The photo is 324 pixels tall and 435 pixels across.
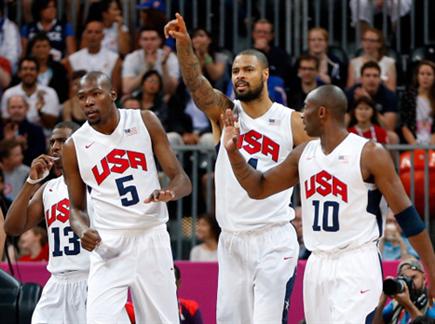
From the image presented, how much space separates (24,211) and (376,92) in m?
5.67

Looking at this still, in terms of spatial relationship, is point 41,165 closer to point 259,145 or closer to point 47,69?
point 259,145

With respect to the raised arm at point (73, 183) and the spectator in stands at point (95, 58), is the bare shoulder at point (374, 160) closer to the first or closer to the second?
the raised arm at point (73, 183)

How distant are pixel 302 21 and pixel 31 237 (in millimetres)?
4824

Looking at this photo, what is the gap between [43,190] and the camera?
11312mm

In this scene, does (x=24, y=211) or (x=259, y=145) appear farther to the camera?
(x=24, y=211)

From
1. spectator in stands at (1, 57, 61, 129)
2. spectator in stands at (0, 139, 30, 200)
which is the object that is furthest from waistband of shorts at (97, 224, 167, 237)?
spectator in stands at (1, 57, 61, 129)

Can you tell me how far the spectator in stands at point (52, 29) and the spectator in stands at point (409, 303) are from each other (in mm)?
6986

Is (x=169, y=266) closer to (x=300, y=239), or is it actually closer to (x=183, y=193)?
(x=183, y=193)

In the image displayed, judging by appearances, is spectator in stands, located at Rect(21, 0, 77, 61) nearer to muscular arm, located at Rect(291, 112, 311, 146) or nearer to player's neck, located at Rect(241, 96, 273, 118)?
player's neck, located at Rect(241, 96, 273, 118)

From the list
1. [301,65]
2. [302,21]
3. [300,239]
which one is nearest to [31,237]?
[300,239]

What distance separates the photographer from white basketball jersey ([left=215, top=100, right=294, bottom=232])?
1023 centimetres

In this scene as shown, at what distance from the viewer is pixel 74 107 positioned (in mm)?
15797

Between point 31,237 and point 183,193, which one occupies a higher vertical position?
point 183,193

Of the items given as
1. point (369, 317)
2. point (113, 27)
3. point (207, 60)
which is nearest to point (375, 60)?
point (207, 60)
